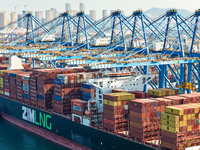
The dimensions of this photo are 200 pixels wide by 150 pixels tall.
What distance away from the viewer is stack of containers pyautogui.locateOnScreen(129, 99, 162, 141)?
104ft

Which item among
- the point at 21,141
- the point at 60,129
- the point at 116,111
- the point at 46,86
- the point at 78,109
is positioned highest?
the point at 46,86

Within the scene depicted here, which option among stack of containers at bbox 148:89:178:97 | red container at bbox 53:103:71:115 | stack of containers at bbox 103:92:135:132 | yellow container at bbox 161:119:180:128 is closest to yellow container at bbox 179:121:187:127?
yellow container at bbox 161:119:180:128

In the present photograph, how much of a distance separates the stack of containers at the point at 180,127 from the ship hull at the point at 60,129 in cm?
305

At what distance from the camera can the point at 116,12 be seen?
60.6 m

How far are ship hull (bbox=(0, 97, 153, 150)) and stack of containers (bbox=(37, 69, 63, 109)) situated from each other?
1.36 meters

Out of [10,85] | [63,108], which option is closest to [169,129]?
[63,108]

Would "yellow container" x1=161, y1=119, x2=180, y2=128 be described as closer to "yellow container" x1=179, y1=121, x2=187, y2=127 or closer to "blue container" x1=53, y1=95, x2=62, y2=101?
"yellow container" x1=179, y1=121, x2=187, y2=127

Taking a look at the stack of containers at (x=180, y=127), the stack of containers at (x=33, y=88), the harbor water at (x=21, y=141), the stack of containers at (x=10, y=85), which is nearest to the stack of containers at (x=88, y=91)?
the harbor water at (x=21, y=141)

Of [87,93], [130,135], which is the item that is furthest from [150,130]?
[87,93]

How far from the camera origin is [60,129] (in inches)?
1777

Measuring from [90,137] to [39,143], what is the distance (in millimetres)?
9353

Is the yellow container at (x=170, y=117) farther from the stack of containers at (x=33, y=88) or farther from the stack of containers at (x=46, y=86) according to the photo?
the stack of containers at (x=33, y=88)

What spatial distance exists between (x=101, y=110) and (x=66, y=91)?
19.3ft

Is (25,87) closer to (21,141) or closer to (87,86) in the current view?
(21,141)
